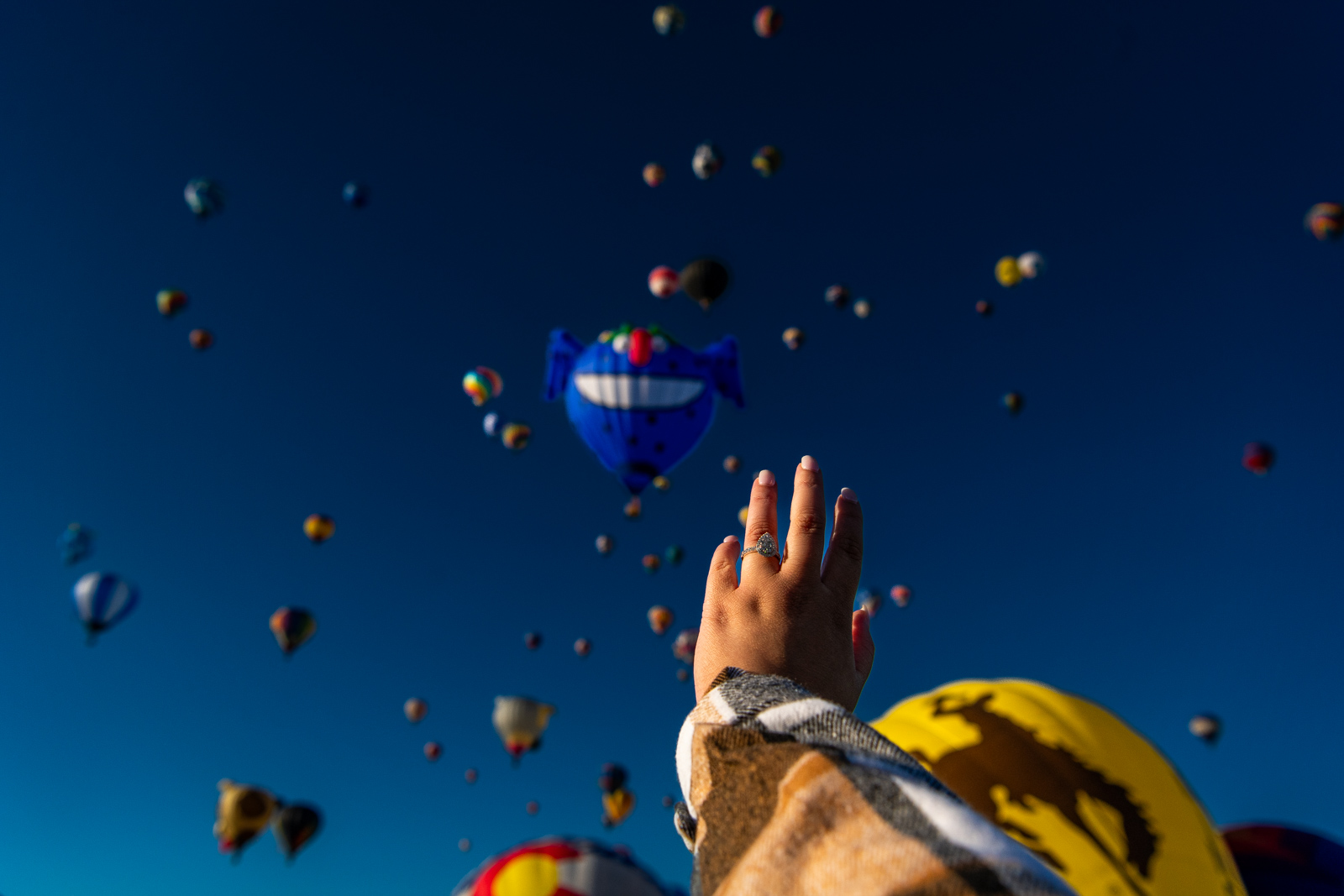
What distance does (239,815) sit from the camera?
19.3m

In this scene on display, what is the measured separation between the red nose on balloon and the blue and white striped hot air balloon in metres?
16.1

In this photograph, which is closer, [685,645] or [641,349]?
[641,349]

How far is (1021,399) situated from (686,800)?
23.5m

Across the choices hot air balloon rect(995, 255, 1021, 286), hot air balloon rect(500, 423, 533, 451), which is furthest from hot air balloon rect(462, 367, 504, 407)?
hot air balloon rect(995, 255, 1021, 286)

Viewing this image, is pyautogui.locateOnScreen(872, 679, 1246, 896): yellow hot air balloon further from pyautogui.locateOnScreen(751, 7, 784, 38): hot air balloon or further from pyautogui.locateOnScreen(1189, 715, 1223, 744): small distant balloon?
pyautogui.locateOnScreen(1189, 715, 1223, 744): small distant balloon

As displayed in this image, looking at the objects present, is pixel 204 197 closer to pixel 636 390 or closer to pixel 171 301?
pixel 171 301

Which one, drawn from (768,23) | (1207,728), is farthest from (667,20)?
(1207,728)

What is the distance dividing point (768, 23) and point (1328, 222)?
1682cm

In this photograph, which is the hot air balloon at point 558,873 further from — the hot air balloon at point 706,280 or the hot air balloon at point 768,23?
the hot air balloon at point 768,23

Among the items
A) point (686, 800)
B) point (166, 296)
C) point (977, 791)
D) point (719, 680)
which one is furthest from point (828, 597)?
point (166, 296)

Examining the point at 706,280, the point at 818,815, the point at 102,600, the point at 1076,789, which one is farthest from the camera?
the point at 102,600

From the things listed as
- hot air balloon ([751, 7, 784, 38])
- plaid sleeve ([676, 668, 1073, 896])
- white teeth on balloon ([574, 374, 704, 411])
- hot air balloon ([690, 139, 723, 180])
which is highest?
hot air balloon ([751, 7, 784, 38])

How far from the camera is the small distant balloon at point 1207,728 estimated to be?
Result: 76.1ft

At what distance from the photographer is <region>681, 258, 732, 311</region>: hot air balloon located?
16328 millimetres
